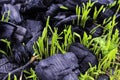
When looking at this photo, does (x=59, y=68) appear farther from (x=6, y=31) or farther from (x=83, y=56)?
(x=6, y=31)

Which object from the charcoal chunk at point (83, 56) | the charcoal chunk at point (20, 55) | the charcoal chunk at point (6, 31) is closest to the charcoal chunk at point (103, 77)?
the charcoal chunk at point (83, 56)

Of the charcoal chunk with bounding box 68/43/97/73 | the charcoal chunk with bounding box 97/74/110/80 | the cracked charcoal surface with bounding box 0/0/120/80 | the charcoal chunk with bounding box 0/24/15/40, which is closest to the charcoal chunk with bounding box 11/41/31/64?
the cracked charcoal surface with bounding box 0/0/120/80

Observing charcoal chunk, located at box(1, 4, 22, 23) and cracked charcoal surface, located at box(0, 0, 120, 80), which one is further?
charcoal chunk, located at box(1, 4, 22, 23)

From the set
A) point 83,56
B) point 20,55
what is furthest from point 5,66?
point 83,56

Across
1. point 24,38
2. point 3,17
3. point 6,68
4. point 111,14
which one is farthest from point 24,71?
point 111,14

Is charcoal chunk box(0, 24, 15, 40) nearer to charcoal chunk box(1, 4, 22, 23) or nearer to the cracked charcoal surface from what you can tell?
the cracked charcoal surface

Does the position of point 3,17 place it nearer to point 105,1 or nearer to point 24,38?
point 24,38
